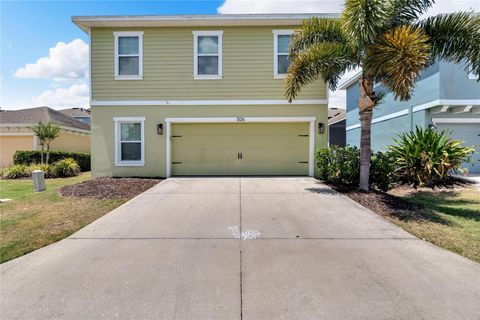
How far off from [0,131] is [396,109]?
22.8 meters

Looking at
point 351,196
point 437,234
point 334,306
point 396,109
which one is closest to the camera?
point 334,306

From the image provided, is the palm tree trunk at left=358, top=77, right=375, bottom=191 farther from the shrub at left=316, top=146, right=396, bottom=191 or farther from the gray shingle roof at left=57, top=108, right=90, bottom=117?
the gray shingle roof at left=57, top=108, right=90, bottom=117

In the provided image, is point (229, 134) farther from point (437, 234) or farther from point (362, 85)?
point (437, 234)

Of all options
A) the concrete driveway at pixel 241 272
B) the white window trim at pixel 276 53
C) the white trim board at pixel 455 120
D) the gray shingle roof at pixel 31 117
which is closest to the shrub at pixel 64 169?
the gray shingle roof at pixel 31 117

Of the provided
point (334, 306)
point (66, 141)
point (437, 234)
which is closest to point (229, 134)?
point (437, 234)

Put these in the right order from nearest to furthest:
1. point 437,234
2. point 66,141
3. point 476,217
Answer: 1. point 437,234
2. point 476,217
3. point 66,141

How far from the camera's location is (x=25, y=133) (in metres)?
16.2

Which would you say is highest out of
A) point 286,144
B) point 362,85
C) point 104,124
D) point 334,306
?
point 362,85

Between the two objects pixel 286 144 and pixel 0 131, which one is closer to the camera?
pixel 286 144

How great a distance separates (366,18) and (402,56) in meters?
1.26

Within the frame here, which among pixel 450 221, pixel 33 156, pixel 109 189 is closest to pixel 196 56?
pixel 109 189

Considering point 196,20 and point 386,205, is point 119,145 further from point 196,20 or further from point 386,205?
point 386,205

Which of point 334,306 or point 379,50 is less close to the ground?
point 379,50

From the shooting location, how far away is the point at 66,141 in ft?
59.2
